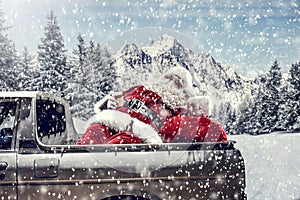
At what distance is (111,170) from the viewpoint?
11.6 ft

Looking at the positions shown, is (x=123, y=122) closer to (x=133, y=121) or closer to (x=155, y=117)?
(x=133, y=121)

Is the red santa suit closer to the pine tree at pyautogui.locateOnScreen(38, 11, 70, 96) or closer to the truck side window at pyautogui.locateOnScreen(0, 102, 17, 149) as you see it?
the truck side window at pyautogui.locateOnScreen(0, 102, 17, 149)

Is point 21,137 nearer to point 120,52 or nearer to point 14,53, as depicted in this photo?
point 120,52

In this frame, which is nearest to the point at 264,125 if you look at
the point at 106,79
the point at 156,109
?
the point at 106,79

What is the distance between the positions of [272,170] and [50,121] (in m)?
6.42

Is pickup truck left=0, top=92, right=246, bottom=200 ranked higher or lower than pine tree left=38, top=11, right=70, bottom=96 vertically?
lower

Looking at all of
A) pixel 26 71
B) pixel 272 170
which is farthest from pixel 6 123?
pixel 26 71

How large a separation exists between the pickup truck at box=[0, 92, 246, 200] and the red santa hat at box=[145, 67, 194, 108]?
1.05 m

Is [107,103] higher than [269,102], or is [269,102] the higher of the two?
[107,103]

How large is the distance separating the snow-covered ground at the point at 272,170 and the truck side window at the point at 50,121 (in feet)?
12.4

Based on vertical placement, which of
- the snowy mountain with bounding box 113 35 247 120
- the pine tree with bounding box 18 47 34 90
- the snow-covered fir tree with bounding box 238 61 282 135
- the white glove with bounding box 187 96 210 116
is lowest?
the snow-covered fir tree with bounding box 238 61 282 135

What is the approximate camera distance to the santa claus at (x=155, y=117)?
3.90m

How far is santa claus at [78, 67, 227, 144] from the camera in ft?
12.8

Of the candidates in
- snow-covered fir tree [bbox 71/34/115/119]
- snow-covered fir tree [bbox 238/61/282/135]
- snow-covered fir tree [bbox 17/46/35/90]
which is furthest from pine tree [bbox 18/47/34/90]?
snow-covered fir tree [bbox 238/61/282/135]
